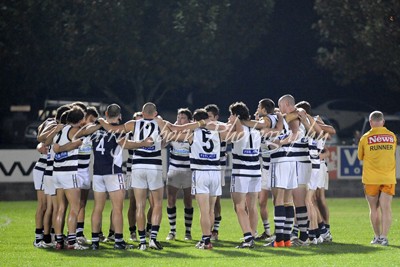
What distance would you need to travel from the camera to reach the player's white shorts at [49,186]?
66.4 feet

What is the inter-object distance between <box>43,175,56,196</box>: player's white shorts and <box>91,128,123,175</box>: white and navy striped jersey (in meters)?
0.87

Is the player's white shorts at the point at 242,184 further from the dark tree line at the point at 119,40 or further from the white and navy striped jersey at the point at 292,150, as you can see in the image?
the dark tree line at the point at 119,40

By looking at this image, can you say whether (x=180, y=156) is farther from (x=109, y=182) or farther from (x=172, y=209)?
(x=109, y=182)

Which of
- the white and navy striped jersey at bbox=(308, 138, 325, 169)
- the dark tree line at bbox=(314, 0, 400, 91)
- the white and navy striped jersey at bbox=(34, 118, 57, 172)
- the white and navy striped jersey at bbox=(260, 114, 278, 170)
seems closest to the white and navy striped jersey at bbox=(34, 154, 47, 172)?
the white and navy striped jersey at bbox=(34, 118, 57, 172)

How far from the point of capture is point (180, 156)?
73.4 feet

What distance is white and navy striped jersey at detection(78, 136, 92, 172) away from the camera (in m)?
20.2

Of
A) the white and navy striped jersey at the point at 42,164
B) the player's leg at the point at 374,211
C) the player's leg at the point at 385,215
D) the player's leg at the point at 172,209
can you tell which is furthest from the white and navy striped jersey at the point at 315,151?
the white and navy striped jersey at the point at 42,164

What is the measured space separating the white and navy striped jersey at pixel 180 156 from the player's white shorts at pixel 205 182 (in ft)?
7.43

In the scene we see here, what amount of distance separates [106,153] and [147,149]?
0.72m

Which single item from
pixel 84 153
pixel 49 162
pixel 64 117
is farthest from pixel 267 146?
pixel 49 162

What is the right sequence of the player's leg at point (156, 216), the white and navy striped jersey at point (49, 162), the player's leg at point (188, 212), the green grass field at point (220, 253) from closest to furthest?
1. the green grass field at point (220, 253)
2. the player's leg at point (156, 216)
3. the white and navy striped jersey at point (49, 162)
4. the player's leg at point (188, 212)

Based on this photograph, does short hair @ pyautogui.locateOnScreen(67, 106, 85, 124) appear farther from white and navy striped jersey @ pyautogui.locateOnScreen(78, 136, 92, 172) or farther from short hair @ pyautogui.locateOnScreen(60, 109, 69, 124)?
white and navy striped jersey @ pyautogui.locateOnScreen(78, 136, 92, 172)

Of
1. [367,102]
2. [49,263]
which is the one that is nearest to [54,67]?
[367,102]

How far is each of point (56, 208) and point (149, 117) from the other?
2.26m
